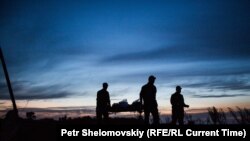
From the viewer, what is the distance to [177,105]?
13.5 m

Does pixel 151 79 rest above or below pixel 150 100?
above

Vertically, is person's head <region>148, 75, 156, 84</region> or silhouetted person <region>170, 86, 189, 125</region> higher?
person's head <region>148, 75, 156, 84</region>

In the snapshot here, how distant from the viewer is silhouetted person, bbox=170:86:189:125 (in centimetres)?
1351

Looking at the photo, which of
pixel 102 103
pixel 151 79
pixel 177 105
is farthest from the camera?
pixel 102 103

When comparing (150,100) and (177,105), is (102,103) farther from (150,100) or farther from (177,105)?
(177,105)

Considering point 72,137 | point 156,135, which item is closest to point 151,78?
point 156,135

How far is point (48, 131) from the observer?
1291 cm

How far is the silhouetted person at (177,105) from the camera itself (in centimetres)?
1351

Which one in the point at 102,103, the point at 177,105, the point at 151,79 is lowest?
the point at 177,105

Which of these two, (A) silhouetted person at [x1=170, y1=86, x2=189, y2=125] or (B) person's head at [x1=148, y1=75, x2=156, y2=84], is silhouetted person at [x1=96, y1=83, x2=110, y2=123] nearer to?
(B) person's head at [x1=148, y1=75, x2=156, y2=84]

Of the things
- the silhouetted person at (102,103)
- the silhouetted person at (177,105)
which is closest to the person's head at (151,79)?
the silhouetted person at (177,105)

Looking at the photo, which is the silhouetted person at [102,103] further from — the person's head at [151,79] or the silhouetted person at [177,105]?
the silhouetted person at [177,105]

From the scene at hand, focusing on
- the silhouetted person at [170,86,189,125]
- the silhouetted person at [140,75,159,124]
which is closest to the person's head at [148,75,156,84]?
the silhouetted person at [140,75,159,124]

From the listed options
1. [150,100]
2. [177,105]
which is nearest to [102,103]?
[150,100]
